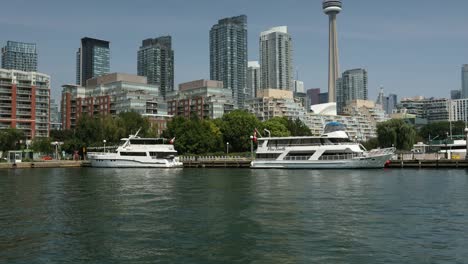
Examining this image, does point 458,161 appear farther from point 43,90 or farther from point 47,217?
point 43,90

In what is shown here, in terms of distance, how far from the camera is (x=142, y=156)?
10231 centimetres

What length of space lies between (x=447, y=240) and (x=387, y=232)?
3065mm

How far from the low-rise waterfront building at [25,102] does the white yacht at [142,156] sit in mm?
67104

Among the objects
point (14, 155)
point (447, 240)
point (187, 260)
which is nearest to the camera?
point (187, 260)

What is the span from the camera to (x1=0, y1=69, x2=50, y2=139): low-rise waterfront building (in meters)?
156

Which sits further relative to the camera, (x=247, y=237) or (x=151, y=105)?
(x=151, y=105)

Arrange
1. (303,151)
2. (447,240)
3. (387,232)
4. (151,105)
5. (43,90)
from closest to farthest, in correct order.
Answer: (447,240) < (387,232) < (303,151) < (43,90) < (151,105)

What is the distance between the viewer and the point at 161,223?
2916 centimetres

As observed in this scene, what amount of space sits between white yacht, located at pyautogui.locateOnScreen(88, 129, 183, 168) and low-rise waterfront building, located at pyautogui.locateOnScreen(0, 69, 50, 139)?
67.1m

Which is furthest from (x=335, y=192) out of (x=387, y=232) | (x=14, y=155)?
(x=14, y=155)

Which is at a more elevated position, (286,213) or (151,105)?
(151,105)

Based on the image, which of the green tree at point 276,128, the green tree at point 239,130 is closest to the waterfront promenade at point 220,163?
the green tree at point 239,130

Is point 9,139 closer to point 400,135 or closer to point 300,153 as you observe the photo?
point 300,153

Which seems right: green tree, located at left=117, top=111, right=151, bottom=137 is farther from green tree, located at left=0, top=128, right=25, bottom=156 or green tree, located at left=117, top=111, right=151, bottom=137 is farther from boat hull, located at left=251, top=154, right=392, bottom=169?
boat hull, located at left=251, top=154, right=392, bottom=169
